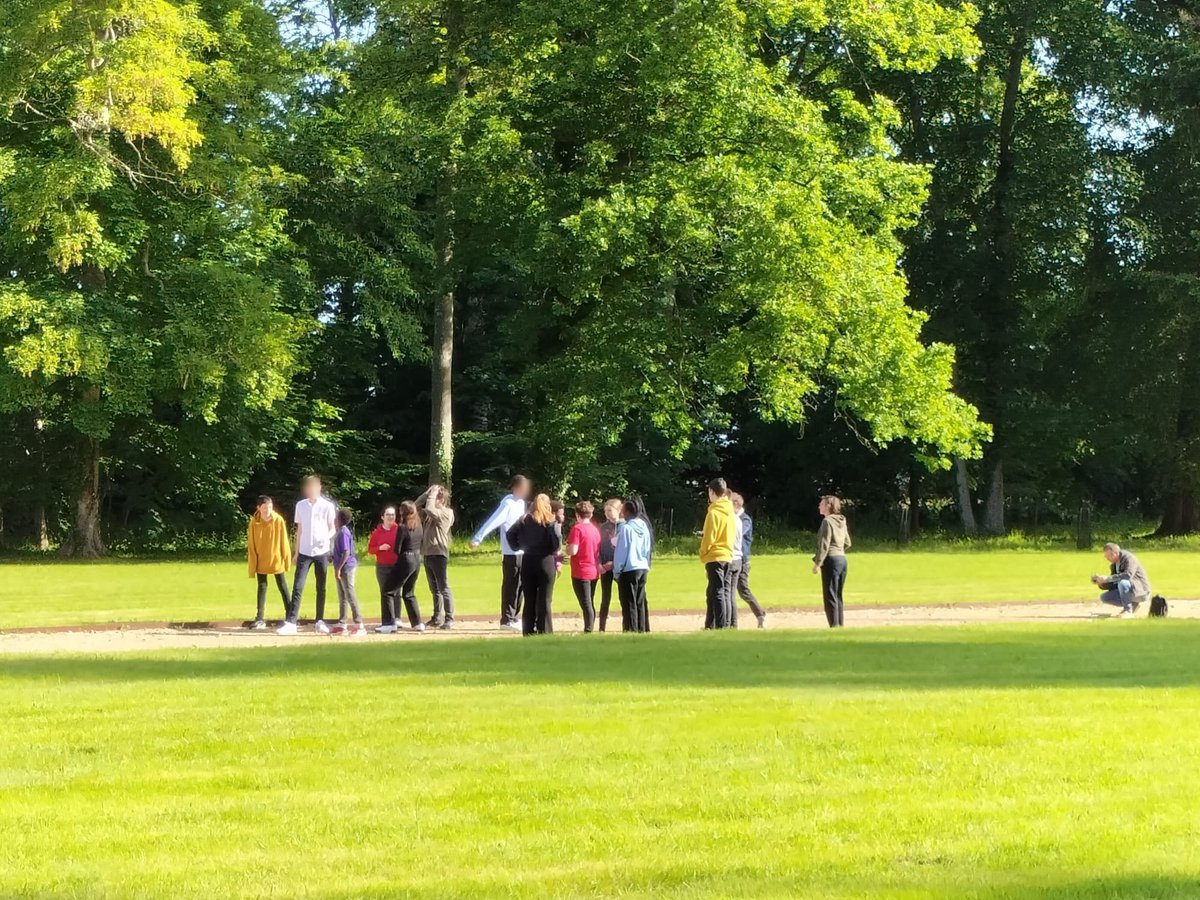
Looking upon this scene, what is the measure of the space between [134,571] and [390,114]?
1459cm

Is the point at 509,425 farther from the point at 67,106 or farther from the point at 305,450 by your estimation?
the point at 67,106

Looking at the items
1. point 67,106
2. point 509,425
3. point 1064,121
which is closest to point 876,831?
point 67,106

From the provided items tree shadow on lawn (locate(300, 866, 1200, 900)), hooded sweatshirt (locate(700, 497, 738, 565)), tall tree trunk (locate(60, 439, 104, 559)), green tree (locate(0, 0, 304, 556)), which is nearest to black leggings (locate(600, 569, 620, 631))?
hooded sweatshirt (locate(700, 497, 738, 565))

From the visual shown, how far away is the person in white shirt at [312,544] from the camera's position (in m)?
19.1

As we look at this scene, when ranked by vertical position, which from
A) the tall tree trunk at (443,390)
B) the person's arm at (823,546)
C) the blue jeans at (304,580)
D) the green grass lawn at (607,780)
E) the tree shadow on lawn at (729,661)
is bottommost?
the green grass lawn at (607,780)

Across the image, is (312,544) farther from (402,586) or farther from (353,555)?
(402,586)

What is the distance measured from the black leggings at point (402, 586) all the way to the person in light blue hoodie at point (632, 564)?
2397 mm

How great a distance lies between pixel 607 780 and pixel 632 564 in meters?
10.2

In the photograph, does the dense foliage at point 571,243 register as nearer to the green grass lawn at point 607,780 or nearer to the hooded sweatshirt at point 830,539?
the hooded sweatshirt at point 830,539

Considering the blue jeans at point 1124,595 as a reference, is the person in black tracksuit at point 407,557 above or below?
above

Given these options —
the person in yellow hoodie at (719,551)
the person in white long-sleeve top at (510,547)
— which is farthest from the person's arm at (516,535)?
the person in yellow hoodie at (719,551)

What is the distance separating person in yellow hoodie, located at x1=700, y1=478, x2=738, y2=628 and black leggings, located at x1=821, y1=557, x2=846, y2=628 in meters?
1.14

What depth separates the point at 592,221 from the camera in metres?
33.9

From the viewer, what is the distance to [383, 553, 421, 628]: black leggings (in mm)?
18766
